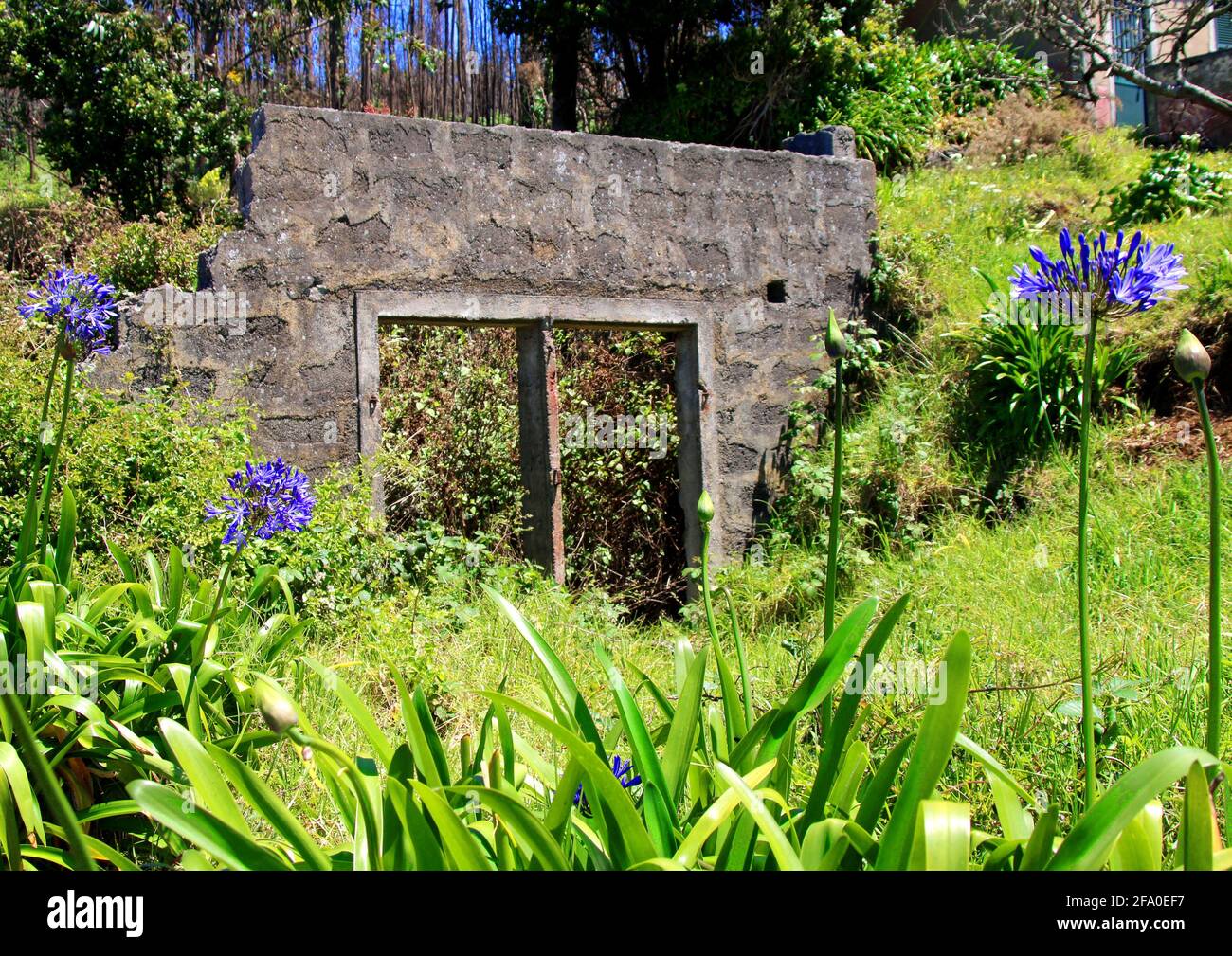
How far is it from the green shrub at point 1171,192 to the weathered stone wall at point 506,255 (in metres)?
2.46

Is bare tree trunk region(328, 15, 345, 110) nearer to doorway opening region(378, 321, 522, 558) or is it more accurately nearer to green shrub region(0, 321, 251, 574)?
doorway opening region(378, 321, 522, 558)

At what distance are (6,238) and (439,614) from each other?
24.5ft

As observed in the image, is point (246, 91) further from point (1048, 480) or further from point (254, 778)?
point (254, 778)

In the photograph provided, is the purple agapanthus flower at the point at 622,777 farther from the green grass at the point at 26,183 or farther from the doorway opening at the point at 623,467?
the green grass at the point at 26,183

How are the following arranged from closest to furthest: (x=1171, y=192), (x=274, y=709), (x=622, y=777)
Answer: (x=274, y=709) → (x=622, y=777) → (x=1171, y=192)

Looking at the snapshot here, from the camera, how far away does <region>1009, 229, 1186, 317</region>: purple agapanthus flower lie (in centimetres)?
166

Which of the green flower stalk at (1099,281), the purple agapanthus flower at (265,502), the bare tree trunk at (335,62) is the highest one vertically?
the bare tree trunk at (335,62)

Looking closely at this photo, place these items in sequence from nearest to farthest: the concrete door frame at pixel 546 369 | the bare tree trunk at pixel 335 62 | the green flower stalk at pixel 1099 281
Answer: the green flower stalk at pixel 1099 281, the concrete door frame at pixel 546 369, the bare tree trunk at pixel 335 62

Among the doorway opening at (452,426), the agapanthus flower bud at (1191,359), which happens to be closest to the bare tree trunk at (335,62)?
the doorway opening at (452,426)

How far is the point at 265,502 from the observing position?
2.21m

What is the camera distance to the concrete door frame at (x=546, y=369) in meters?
4.69

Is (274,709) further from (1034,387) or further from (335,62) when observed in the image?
(335,62)

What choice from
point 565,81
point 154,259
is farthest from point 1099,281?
point 565,81

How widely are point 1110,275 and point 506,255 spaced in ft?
12.1
